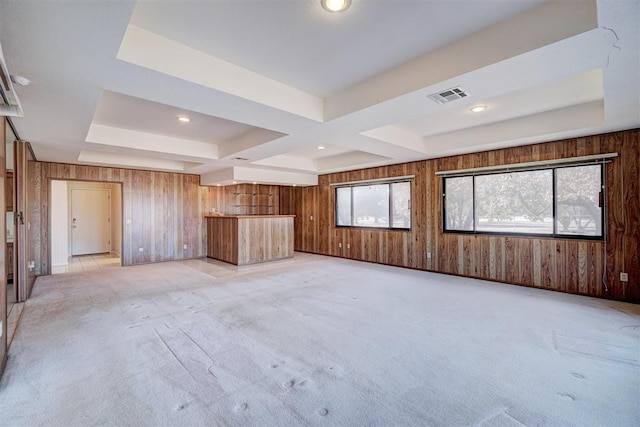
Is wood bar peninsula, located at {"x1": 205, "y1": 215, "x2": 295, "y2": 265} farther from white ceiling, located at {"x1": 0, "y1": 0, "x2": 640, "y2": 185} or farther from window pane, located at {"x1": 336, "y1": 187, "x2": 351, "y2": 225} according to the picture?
white ceiling, located at {"x1": 0, "y1": 0, "x2": 640, "y2": 185}

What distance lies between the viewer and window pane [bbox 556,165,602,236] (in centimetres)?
424

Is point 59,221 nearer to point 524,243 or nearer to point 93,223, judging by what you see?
point 93,223

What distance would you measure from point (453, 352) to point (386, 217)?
181 inches

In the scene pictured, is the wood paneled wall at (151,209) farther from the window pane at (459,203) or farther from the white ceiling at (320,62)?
the window pane at (459,203)

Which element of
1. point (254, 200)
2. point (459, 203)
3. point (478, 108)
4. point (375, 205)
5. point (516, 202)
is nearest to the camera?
point (478, 108)

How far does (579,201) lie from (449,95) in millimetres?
3275

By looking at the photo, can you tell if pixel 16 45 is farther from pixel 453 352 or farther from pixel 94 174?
pixel 94 174

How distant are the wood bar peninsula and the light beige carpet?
2651 millimetres

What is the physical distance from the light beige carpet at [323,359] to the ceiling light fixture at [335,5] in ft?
8.62

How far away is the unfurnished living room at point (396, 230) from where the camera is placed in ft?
6.27

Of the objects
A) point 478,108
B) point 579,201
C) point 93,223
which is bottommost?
point 93,223

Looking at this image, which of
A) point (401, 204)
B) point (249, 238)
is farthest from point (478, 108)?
point (249, 238)

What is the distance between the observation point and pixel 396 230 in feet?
22.0

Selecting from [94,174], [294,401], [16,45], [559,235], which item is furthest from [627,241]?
[94,174]
